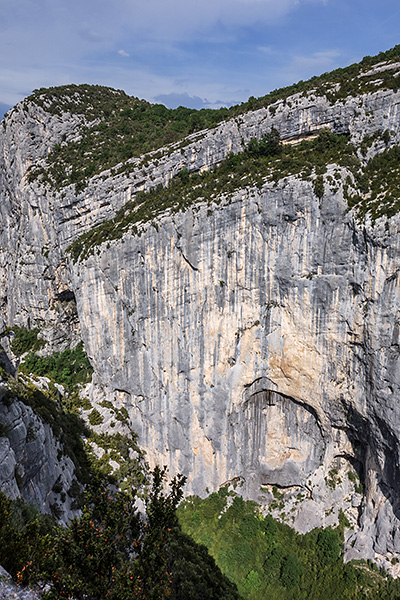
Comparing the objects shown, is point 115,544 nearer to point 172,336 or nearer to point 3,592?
Result: point 3,592

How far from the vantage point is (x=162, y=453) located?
2953 cm

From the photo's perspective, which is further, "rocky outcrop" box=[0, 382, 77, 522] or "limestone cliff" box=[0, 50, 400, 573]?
"limestone cliff" box=[0, 50, 400, 573]

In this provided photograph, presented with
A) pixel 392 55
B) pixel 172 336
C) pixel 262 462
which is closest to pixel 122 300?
pixel 172 336

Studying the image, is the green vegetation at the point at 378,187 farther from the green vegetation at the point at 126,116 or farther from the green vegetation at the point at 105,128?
the green vegetation at the point at 105,128

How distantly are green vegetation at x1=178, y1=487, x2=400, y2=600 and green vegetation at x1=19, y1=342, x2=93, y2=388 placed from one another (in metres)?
13.9

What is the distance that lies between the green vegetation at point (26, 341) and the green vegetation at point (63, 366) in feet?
3.16

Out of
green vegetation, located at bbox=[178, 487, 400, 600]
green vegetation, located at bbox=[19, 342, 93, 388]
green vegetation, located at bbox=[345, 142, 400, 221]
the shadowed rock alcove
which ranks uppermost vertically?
green vegetation, located at bbox=[345, 142, 400, 221]

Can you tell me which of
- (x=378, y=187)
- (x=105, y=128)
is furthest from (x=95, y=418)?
(x=105, y=128)

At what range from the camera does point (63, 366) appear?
36.4 metres

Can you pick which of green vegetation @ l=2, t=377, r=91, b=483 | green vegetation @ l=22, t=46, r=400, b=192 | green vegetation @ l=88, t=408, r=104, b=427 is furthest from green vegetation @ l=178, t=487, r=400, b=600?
green vegetation @ l=22, t=46, r=400, b=192

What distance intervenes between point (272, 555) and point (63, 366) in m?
22.5

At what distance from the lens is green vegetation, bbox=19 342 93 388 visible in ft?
114

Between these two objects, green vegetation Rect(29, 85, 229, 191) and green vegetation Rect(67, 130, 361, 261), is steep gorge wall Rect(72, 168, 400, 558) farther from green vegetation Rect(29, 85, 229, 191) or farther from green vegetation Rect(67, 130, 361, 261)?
green vegetation Rect(29, 85, 229, 191)

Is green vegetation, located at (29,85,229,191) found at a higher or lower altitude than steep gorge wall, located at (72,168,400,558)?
higher
